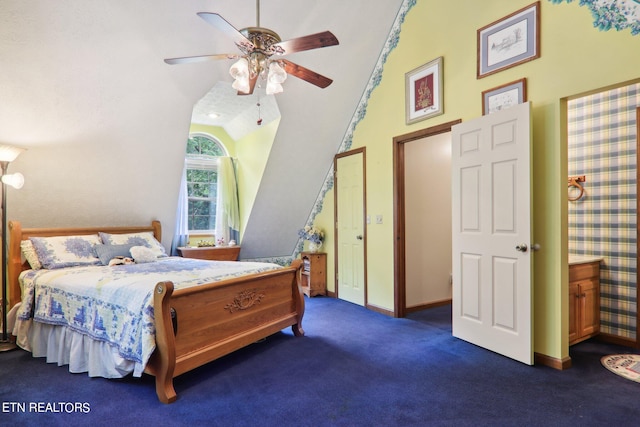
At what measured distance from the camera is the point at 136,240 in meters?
3.87

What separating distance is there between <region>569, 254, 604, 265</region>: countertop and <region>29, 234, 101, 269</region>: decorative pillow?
14.4 feet

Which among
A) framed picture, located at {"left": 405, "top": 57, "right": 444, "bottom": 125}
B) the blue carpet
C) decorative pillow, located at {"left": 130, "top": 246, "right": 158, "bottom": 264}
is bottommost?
the blue carpet

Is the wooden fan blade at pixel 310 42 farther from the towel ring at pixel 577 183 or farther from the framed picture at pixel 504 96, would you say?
the towel ring at pixel 577 183

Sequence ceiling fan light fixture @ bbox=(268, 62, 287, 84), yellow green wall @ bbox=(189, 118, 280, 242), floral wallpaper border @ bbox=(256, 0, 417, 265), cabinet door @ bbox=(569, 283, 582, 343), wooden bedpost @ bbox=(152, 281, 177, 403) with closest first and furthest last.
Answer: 1. wooden bedpost @ bbox=(152, 281, 177, 403)
2. ceiling fan light fixture @ bbox=(268, 62, 287, 84)
3. cabinet door @ bbox=(569, 283, 582, 343)
4. floral wallpaper border @ bbox=(256, 0, 417, 265)
5. yellow green wall @ bbox=(189, 118, 280, 242)

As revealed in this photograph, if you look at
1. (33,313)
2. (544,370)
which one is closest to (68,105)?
(33,313)

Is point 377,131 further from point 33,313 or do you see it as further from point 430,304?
point 33,313

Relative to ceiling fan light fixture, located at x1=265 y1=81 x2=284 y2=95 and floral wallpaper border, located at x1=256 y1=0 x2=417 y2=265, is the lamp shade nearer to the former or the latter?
ceiling fan light fixture, located at x1=265 y1=81 x2=284 y2=95

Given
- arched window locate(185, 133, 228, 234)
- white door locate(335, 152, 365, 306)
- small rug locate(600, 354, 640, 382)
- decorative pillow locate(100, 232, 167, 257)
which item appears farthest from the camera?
arched window locate(185, 133, 228, 234)

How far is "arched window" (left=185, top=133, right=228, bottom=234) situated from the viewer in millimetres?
5414

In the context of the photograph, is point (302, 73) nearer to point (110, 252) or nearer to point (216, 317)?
point (216, 317)

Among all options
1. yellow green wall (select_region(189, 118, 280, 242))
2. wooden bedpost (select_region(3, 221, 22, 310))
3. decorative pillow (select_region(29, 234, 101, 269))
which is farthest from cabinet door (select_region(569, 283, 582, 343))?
wooden bedpost (select_region(3, 221, 22, 310))

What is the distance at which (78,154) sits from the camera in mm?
3377

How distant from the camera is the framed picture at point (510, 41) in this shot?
8.86 feet

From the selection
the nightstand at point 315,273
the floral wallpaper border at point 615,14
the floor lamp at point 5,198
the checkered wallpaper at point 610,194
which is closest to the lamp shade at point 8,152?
the floor lamp at point 5,198
